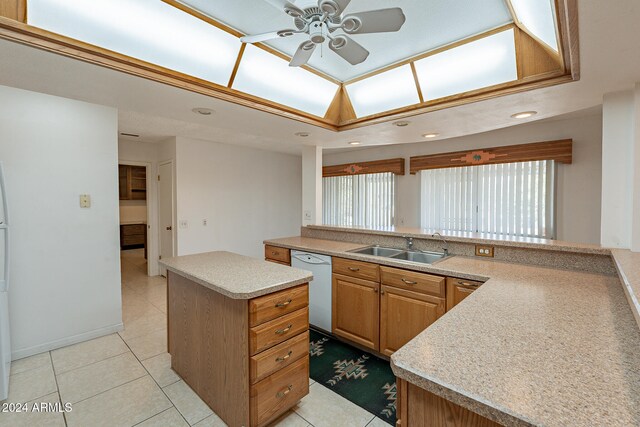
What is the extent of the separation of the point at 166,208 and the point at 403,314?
4.27 meters

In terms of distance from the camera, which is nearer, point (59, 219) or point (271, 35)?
point (271, 35)

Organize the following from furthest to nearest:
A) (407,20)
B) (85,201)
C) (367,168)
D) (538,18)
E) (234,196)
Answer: (367,168), (234,196), (85,201), (407,20), (538,18)

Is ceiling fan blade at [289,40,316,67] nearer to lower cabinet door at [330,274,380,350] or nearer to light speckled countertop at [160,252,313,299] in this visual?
light speckled countertop at [160,252,313,299]

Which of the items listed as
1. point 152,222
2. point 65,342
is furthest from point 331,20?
point 152,222

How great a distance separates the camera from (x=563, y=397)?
0.71 meters

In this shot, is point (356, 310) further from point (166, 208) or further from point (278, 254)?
point (166, 208)

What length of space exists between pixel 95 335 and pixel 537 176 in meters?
5.53

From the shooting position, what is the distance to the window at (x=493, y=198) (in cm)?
383

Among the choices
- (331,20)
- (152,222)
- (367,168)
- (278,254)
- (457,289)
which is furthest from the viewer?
(367,168)

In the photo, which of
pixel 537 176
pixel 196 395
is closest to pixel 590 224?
pixel 537 176

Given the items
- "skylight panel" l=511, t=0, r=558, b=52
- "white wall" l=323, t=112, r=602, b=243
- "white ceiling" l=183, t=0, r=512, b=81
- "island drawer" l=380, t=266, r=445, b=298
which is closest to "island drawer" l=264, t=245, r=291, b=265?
"island drawer" l=380, t=266, r=445, b=298

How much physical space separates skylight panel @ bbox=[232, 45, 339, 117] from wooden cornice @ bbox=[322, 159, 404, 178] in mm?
2714

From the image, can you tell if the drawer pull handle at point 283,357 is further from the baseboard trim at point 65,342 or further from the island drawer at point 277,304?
the baseboard trim at point 65,342

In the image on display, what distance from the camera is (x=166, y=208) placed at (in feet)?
15.9
